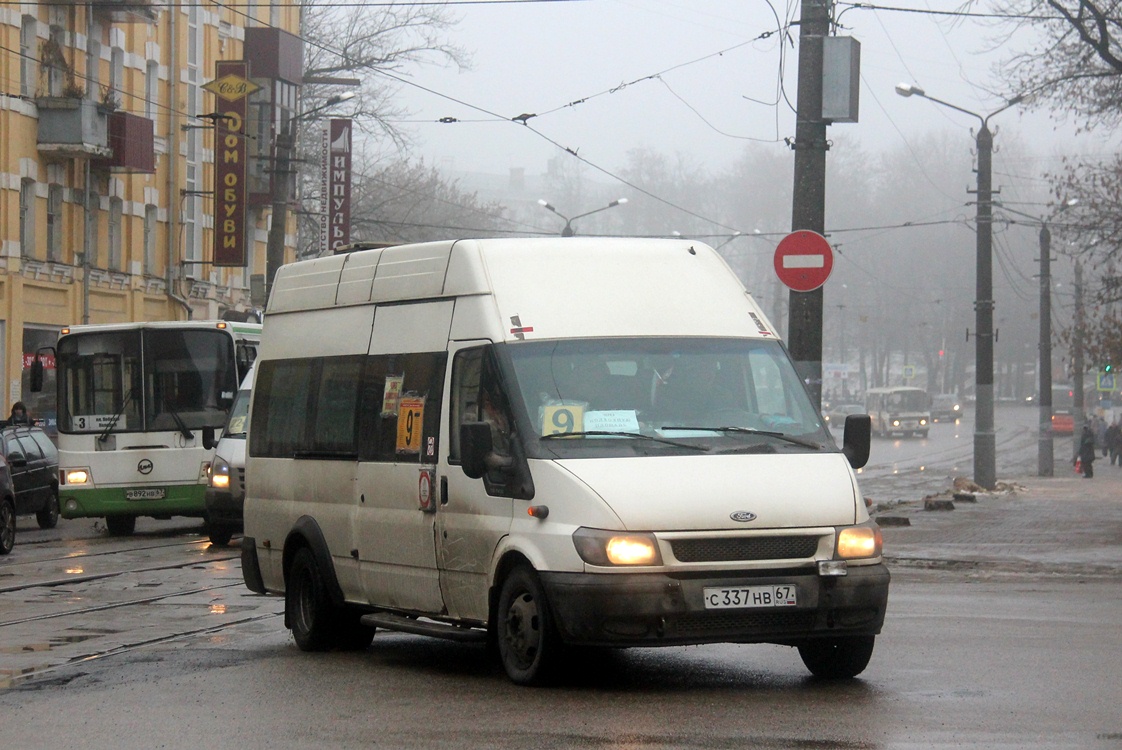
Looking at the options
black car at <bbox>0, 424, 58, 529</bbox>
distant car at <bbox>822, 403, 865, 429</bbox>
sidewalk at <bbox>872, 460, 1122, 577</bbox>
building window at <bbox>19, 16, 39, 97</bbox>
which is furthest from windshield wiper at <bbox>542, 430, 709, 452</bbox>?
distant car at <bbox>822, 403, 865, 429</bbox>

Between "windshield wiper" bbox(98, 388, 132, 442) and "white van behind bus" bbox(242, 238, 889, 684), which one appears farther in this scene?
"windshield wiper" bbox(98, 388, 132, 442)

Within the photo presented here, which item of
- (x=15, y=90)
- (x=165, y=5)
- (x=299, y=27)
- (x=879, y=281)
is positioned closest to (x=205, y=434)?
(x=15, y=90)

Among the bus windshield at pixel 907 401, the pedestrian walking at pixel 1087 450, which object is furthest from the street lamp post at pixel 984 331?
the bus windshield at pixel 907 401

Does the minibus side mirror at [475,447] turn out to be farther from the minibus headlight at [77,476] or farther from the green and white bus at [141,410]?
the minibus headlight at [77,476]

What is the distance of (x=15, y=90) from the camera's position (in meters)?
37.8

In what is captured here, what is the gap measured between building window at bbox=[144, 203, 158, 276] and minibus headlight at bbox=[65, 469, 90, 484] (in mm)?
21651

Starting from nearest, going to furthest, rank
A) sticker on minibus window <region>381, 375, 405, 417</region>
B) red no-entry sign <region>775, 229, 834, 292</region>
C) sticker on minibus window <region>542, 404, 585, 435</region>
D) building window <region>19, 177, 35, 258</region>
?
sticker on minibus window <region>542, 404, 585, 435</region>
sticker on minibus window <region>381, 375, 405, 417</region>
red no-entry sign <region>775, 229, 834, 292</region>
building window <region>19, 177, 35, 258</region>

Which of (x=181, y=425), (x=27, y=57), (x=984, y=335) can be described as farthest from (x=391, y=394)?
(x=27, y=57)

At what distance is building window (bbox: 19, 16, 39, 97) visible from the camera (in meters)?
38.1

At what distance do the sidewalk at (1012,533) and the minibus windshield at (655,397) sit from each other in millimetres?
8919

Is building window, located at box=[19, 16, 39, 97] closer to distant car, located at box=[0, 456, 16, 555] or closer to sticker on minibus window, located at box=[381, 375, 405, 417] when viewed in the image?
distant car, located at box=[0, 456, 16, 555]

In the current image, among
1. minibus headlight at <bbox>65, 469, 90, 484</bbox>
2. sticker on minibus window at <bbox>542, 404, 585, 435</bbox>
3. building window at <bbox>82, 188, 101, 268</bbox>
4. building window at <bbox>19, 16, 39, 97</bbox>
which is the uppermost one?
building window at <bbox>19, 16, 39, 97</bbox>

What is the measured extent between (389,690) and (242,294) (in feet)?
147

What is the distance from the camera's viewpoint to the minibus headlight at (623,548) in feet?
27.7
